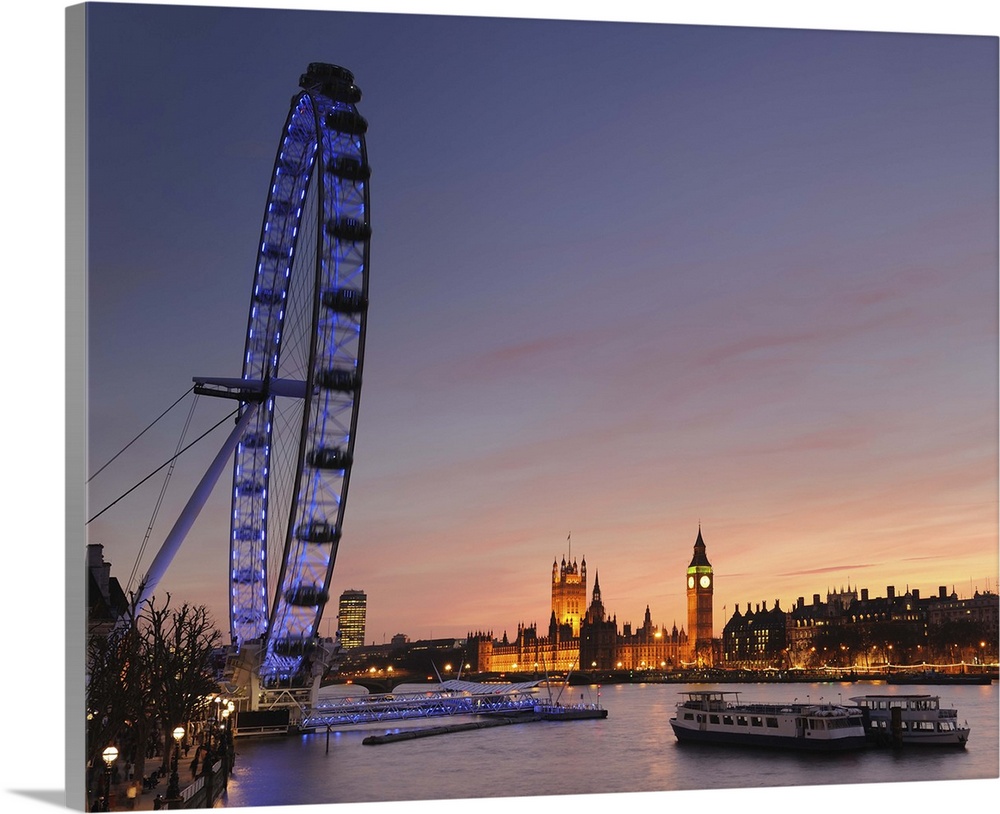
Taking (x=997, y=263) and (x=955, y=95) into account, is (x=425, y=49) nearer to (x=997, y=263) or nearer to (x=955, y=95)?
(x=955, y=95)

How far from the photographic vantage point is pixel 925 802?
12.2 m

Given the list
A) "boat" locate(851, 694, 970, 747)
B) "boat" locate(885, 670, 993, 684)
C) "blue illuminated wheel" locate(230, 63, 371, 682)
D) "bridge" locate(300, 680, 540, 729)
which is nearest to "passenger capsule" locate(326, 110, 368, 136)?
"blue illuminated wheel" locate(230, 63, 371, 682)

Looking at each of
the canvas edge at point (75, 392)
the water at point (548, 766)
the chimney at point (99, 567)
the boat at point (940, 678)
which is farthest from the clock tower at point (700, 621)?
the canvas edge at point (75, 392)

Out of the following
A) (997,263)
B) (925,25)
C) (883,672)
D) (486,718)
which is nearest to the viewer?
(925,25)

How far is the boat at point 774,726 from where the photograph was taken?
26.7 metres

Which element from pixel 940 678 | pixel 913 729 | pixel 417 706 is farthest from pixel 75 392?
pixel 940 678

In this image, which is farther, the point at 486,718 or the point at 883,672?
the point at 883,672

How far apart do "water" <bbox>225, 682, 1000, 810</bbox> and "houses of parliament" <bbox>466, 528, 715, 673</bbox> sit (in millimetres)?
53219

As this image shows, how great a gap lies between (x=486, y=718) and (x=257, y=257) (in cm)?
3413

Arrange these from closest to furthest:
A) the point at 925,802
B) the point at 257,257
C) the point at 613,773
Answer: the point at 925,802 → the point at 257,257 → the point at 613,773

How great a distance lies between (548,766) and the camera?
2947cm

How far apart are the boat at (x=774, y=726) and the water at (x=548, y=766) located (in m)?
0.34

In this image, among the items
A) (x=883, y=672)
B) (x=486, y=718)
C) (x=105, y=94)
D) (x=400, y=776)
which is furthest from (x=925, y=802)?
(x=883, y=672)

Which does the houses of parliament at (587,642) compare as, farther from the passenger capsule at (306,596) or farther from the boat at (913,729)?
the passenger capsule at (306,596)
